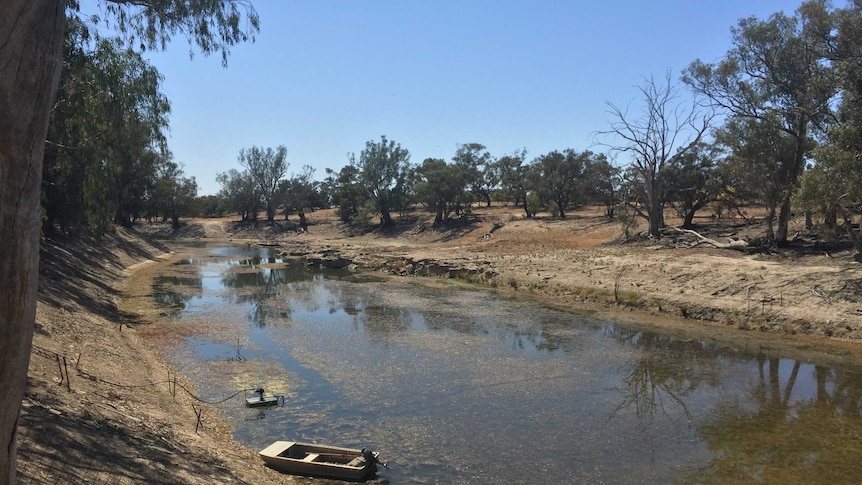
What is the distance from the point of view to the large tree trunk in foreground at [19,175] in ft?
10.5

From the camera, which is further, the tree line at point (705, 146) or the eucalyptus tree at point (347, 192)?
the eucalyptus tree at point (347, 192)

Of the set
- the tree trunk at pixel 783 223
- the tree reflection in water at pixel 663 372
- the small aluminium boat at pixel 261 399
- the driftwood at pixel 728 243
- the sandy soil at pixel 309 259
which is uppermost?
the tree trunk at pixel 783 223

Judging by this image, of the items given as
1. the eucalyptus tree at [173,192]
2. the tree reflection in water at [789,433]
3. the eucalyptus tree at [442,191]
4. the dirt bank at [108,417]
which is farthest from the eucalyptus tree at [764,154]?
the eucalyptus tree at [173,192]

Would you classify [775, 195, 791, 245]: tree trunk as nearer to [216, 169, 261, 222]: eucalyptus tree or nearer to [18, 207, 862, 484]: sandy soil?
[18, 207, 862, 484]: sandy soil

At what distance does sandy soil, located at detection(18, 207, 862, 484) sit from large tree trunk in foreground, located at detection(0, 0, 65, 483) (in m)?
2.39

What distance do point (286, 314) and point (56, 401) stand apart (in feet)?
47.6

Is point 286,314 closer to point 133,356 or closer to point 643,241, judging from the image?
point 133,356


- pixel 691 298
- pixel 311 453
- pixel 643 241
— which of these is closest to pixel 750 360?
pixel 691 298

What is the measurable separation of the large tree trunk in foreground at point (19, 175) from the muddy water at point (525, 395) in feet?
18.9

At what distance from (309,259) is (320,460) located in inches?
1346

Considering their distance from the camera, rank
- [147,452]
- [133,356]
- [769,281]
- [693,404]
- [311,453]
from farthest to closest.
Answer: [769,281] → [133,356] → [693,404] → [311,453] → [147,452]

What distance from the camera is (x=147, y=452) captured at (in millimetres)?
6777

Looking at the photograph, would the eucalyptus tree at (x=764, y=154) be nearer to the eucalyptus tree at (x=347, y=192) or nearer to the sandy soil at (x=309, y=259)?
the sandy soil at (x=309, y=259)

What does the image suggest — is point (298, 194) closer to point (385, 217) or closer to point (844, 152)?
point (385, 217)
